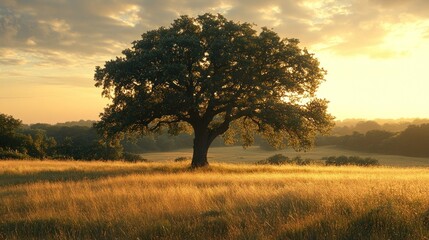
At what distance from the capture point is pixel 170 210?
10.7 metres

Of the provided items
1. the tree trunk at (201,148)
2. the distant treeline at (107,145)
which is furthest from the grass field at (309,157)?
the tree trunk at (201,148)

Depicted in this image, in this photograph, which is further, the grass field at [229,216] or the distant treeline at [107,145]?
the distant treeline at [107,145]

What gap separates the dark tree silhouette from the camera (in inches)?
1051

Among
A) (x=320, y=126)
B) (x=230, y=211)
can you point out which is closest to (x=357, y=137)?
(x=320, y=126)

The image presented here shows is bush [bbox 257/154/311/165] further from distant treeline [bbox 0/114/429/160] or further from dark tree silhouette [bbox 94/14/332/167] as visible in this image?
dark tree silhouette [bbox 94/14/332/167]

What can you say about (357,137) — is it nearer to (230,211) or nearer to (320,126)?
(320,126)

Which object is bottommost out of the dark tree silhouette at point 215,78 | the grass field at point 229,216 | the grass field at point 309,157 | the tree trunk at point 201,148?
the grass field at point 309,157

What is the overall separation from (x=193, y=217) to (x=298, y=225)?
2.70 meters

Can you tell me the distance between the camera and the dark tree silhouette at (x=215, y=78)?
87.6 feet

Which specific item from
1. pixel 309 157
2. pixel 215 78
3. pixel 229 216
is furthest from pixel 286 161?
pixel 229 216

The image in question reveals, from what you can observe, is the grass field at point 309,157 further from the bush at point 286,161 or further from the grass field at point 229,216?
the grass field at point 229,216

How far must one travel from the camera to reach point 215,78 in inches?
1053

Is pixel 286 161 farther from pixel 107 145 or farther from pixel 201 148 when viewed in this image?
pixel 201 148

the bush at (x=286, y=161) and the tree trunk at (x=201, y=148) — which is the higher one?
the tree trunk at (x=201, y=148)
